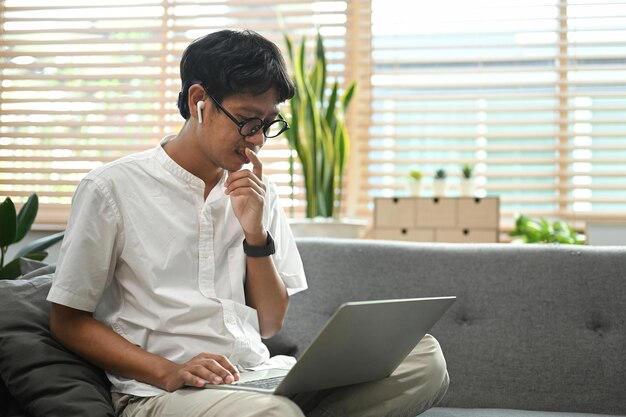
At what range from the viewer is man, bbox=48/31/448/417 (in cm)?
154

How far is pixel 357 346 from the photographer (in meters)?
1.36

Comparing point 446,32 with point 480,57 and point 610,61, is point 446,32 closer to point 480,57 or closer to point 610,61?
point 480,57

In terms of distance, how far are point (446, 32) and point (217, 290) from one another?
2792 mm

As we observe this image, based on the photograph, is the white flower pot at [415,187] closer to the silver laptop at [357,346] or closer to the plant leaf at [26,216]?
the plant leaf at [26,216]

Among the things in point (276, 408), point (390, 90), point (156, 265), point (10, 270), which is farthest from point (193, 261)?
point (390, 90)

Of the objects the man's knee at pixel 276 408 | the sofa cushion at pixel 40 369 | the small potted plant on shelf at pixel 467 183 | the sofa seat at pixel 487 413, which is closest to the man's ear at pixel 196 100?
the sofa cushion at pixel 40 369

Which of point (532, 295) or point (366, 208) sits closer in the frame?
point (532, 295)

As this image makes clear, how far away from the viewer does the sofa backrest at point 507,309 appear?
206 cm

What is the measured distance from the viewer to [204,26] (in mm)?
4289

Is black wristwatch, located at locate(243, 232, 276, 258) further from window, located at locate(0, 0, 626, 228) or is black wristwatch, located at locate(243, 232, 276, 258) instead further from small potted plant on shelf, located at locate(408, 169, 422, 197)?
window, located at locate(0, 0, 626, 228)

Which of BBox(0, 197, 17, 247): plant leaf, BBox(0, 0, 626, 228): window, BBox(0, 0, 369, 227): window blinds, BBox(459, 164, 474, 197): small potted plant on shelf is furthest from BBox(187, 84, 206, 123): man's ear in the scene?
BBox(0, 0, 369, 227): window blinds

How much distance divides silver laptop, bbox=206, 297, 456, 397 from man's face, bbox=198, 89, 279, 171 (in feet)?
1.48

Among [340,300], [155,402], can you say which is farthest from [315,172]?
[155,402]

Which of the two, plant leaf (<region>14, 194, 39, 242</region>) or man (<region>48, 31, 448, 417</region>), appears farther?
plant leaf (<region>14, 194, 39, 242</region>)
